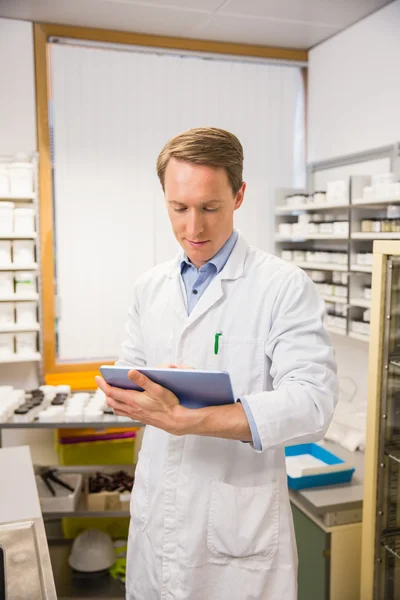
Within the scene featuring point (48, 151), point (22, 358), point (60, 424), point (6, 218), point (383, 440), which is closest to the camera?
point (383, 440)

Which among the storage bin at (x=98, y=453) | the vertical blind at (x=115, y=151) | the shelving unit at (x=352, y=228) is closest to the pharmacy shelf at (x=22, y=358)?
the vertical blind at (x=115, y=151)

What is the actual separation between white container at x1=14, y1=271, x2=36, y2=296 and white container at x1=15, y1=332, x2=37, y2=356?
0.79 feet

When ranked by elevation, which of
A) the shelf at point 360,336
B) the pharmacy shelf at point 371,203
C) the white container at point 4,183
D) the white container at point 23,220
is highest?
the white container at point 4,183

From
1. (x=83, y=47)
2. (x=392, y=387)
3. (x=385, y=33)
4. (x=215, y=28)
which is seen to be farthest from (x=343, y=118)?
(x=392, y=387)

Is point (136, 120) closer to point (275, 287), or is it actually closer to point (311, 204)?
point (311, 204)

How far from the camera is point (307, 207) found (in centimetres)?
322

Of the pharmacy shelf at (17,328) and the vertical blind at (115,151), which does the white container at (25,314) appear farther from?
the vertical blind at (115,151)

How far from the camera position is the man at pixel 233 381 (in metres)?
1.31

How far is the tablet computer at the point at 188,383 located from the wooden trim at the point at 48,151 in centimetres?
221

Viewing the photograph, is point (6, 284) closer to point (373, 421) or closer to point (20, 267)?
point (20, 267)

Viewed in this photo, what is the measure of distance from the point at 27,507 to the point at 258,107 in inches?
131

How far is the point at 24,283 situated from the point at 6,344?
356 mm

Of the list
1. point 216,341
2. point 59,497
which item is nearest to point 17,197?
point 59,497

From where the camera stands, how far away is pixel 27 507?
102 cm
